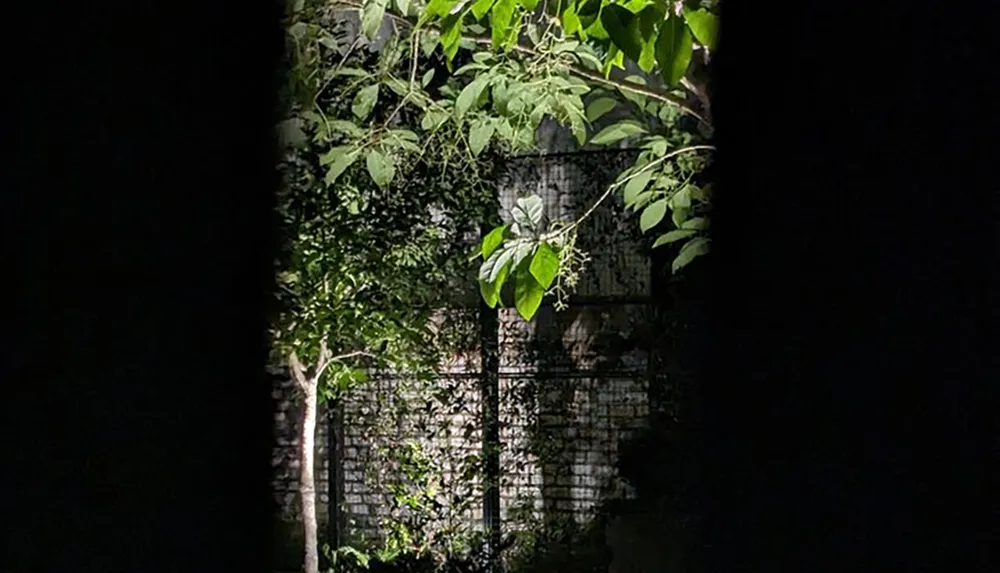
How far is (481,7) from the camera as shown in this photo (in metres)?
0.67

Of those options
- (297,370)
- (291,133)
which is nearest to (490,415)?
(297,370)

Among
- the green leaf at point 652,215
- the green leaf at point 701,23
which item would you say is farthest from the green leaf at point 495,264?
the green leaf at point 701,23

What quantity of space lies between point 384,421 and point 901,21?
490mm

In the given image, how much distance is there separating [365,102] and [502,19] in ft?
0.47

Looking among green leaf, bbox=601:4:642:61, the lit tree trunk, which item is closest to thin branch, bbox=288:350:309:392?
the lit tree trunk

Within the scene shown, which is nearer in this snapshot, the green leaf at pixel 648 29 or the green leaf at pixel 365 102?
the green leaf at pixel 648 29

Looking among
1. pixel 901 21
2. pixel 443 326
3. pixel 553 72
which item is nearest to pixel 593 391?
pixel 443 326

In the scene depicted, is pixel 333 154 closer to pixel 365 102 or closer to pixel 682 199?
pixel 365 102

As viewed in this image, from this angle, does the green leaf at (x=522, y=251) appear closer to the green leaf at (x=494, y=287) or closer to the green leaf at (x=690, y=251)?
the green leaf at (x=494, y=287)

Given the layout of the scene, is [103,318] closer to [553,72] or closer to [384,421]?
[384,421]

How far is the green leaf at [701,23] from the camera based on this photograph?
52 centimetres

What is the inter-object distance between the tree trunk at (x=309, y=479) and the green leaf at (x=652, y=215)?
0.89ft

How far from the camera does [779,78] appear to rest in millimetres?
430

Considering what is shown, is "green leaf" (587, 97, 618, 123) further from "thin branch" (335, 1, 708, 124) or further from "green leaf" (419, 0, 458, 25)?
"green leaf" (419, 0, 458, 25)
